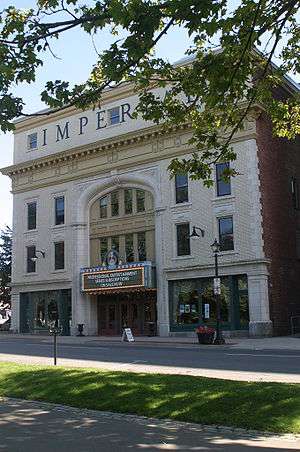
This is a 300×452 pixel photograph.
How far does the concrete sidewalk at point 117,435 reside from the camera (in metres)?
6.62

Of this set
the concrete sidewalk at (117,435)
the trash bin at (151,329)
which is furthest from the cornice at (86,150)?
the concrete sidewalk at (117,435)

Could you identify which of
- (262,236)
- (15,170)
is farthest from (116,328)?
(15,170)

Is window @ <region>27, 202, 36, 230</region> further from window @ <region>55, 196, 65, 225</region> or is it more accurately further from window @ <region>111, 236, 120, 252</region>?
window @ <region>111, 236, 120, 252</region>

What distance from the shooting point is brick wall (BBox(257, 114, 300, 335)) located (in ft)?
107

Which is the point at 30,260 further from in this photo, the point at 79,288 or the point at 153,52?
the point at 153,52

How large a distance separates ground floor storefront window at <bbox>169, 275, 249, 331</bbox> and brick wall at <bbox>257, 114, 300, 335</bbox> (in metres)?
1.74

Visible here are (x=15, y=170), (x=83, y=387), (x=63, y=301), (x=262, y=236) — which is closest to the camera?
(x=83, y=387)

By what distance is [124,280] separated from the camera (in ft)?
118

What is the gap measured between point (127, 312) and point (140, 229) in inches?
226

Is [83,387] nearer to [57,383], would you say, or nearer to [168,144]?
[57,383]

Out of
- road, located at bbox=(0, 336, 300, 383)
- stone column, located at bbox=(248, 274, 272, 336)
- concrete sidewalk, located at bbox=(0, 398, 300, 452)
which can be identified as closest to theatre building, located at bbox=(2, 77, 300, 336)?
stone column, located at bbox=(248, 274, 272, 336)

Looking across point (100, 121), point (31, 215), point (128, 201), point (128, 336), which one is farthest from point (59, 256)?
point (128, 336)

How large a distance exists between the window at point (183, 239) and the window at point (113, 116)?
9.49m

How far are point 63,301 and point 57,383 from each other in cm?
2924
